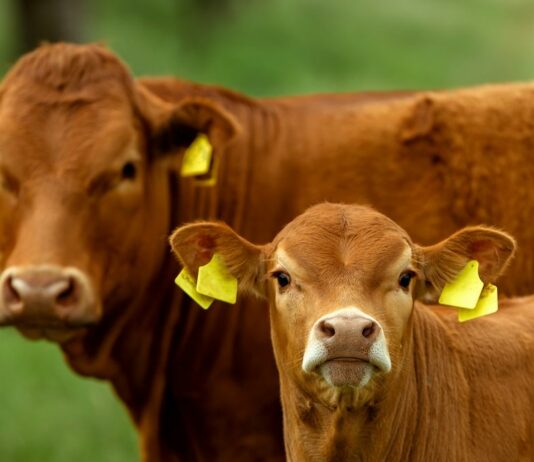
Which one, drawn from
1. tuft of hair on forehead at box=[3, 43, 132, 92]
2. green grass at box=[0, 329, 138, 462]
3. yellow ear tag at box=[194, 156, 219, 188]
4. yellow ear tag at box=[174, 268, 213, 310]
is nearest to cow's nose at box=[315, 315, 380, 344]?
yellow ear tag at box=[174, 268, 213, 310]

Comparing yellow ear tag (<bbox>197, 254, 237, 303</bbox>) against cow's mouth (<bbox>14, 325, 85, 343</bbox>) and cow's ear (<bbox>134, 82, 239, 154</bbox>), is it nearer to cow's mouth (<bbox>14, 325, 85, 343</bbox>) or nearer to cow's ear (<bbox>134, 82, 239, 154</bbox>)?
cow's mouth (<bbox>14, 325, 85, 343</bbox>)

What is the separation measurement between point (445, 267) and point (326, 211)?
55 cm

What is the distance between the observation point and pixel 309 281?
20.7 feet

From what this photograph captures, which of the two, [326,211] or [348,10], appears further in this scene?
[348,10]

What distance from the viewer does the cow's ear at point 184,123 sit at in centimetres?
835

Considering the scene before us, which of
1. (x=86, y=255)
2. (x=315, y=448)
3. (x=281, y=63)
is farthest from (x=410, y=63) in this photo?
(x=315, y=448)

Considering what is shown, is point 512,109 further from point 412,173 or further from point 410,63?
point 410,63

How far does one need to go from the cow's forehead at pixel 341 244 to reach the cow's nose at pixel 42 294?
56.9 inches

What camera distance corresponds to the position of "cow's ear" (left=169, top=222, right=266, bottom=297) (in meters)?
6.72

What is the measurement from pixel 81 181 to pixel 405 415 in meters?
2.19

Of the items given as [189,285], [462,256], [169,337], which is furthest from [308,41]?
[462,256]

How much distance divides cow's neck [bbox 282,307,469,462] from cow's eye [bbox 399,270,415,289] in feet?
0.86

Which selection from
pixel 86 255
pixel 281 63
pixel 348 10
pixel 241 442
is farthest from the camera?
pixel 348 10

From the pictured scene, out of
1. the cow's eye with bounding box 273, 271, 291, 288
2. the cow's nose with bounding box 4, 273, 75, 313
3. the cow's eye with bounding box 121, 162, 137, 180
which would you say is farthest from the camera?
the cow's eye with bounding box 121, 162, 137, 180
